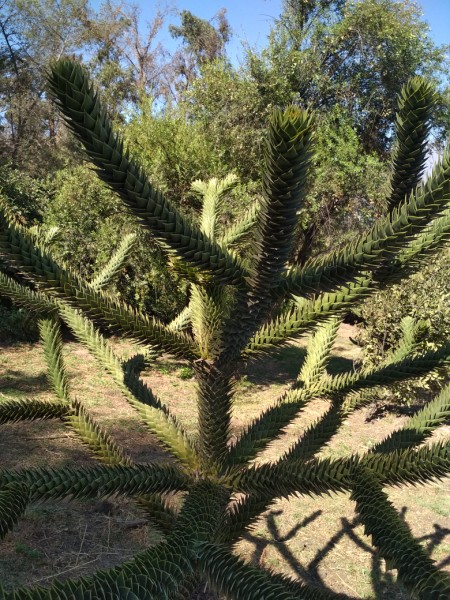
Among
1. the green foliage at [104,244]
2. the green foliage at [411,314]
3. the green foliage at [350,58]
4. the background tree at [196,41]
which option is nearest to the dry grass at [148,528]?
the green foliage at [411,314]

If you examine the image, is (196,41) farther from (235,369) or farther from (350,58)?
(235,369)

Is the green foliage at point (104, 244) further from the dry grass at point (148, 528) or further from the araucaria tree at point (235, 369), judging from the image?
the araucaria tree at point (235, 369)

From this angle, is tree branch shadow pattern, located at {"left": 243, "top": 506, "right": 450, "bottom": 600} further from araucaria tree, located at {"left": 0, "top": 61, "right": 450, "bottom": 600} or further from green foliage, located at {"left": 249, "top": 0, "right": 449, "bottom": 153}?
green foliage, located at {"left": 249, "top": 0, "right": 449, "bottom": 153}

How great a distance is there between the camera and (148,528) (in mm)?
4328

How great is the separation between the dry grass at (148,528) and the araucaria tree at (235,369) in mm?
910

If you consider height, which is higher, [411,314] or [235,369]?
[411,314]

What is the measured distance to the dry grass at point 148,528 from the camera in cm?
384

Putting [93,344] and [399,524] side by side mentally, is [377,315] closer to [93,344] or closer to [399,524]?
[93,344]

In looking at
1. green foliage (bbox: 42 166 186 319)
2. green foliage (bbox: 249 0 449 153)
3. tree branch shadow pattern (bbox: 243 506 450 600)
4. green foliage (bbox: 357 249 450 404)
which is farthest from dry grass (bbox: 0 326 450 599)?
green foliage (bbox: 249 0 449 153)

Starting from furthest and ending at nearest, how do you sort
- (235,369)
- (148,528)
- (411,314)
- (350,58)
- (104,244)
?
(350,58)
(104,244)
(411,314)
(148,528)
(235,369)

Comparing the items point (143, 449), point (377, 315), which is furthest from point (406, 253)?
point (377, 315)

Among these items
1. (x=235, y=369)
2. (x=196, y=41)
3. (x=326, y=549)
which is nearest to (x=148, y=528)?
(x=326, y=549)

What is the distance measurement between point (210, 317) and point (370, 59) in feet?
35.2

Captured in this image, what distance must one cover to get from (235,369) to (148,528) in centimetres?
299
